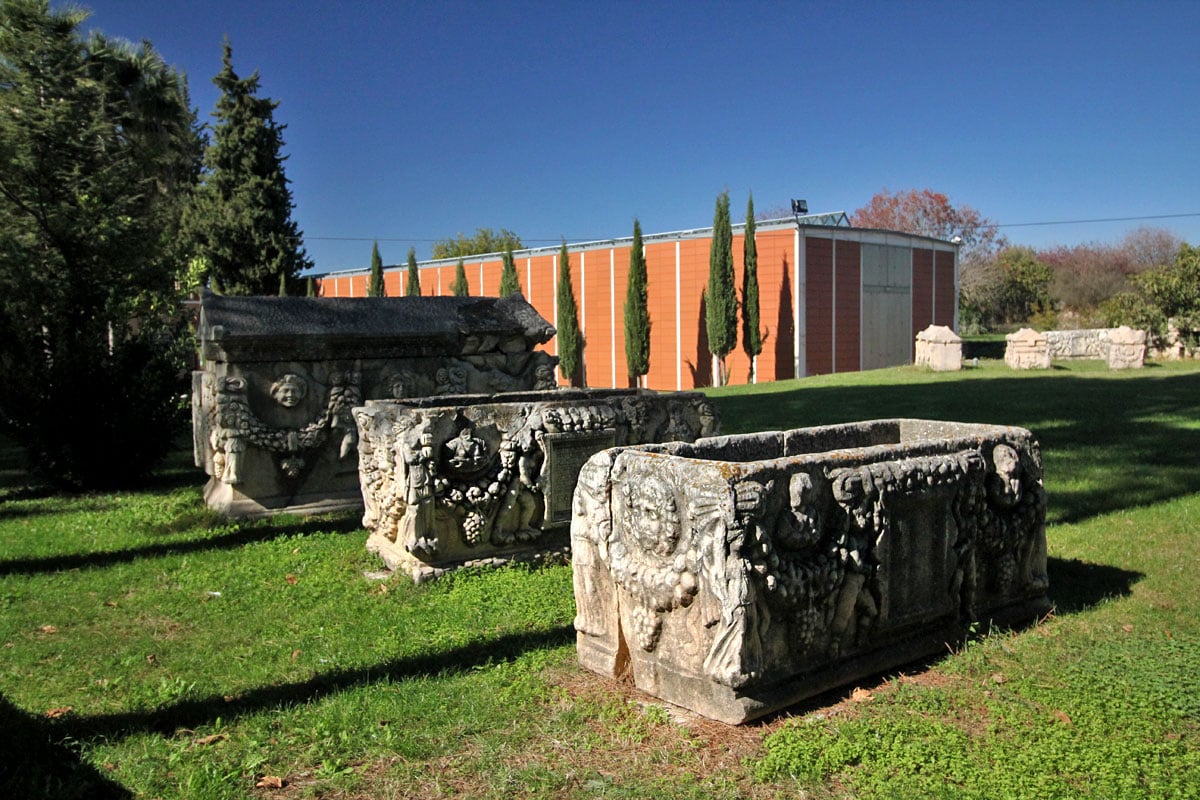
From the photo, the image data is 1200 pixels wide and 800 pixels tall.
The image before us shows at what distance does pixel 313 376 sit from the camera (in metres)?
8.05

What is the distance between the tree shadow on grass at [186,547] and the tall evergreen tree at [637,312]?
760 inches

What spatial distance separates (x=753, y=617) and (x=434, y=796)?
1.35 m

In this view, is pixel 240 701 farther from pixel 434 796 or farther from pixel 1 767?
pixel 434 796

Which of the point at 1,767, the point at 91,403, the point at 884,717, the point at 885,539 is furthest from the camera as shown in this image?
the point at 91,403

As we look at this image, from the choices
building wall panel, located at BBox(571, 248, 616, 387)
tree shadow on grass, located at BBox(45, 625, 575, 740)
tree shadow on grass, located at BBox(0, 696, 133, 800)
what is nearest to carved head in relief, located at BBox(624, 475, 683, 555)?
tree shadow on grass, located at BBox(45, 625, 575, 740)

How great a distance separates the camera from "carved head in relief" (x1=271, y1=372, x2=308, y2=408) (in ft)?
25.7

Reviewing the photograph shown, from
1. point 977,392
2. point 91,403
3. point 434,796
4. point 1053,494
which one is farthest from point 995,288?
point 434,796

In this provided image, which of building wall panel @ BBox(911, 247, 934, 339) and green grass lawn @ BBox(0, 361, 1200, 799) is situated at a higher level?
building wall panel @ BBox(911, 247, 934, 339)

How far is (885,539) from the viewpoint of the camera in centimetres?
388

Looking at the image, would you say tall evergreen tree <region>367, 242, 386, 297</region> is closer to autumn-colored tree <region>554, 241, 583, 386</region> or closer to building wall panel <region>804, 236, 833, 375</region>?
autumn-colored tree <region>554, 241, 583, 386</region>

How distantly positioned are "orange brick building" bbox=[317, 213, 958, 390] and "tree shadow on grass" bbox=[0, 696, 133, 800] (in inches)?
877

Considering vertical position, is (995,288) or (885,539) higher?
(995,288)

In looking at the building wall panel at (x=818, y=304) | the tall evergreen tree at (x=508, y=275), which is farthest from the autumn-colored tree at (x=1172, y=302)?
the tall evergreen tree at (x=508, y=275)

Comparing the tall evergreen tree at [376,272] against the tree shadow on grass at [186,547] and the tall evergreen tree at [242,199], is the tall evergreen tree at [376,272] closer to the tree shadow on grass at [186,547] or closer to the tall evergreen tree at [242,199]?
the tall evergreen tree at [242,199]
